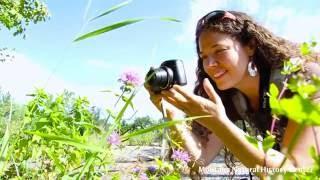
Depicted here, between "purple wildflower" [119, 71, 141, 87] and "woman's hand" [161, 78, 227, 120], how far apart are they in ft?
0.82

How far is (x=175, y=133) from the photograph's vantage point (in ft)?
5.45

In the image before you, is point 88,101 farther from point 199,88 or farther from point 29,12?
point 29,12

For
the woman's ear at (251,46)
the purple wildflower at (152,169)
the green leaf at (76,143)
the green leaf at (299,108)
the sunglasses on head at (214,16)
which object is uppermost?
the sunglasses on head at (214,16)

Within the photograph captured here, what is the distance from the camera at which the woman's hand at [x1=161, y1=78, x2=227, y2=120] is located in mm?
1365

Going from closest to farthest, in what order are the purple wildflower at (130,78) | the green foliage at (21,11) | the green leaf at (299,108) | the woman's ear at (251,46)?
the green leaf at (299,108) → the purple wildflower at (130,78) → the woman's ear at (251,46) → the green foliage at (21,11)

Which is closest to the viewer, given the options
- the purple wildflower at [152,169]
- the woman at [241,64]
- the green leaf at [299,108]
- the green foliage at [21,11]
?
the green leaf at [299,108]

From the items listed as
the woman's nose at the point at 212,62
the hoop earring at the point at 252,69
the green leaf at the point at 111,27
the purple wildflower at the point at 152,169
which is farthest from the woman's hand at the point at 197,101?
the green leaf at the point at 111,27

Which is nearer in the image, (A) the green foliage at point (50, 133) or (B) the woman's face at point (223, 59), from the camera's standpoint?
(A) the green foliage at point (50, 133)

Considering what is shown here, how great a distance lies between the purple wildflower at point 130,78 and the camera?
117cm

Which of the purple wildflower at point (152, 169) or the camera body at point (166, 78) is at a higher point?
the camera body at point (166, 78)

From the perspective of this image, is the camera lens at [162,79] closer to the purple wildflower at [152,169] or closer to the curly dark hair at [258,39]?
the purple wildflower at [152,169]

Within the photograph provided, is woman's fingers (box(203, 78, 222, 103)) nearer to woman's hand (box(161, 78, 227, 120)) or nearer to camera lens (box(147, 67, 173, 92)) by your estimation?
woman's hand (box(161, 78, 227, 120))

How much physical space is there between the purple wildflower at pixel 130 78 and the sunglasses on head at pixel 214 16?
737 mm

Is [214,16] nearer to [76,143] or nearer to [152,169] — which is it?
[152,169]
